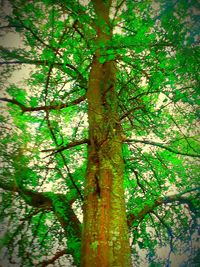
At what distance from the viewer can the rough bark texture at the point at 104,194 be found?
288 centimetres

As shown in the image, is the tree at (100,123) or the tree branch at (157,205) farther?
the tree branch at (157,205)

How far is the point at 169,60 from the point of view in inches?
167

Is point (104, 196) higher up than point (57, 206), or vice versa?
point (57, 206)

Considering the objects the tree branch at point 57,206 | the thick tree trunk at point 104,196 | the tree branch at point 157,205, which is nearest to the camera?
the thick tree trunk at point 104,196

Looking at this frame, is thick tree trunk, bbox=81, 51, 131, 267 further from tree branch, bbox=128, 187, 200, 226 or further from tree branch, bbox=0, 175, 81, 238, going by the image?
tree branch, bbox=0, 175, 81, 238

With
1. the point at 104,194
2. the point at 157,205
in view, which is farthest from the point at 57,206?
the point at 104,194

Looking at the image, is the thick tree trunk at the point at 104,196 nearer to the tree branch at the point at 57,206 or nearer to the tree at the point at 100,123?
the tree at the point at 100,123

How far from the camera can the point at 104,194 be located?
329cm

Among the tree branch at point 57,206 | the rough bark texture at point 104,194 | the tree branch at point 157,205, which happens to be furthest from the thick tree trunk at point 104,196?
the tree branch at point 57,206

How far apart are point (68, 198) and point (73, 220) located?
20.3 inches

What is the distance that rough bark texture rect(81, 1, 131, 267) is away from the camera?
2.88m

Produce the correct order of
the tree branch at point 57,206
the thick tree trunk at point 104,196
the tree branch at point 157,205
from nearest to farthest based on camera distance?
the thick tree trunk at point 104,196
the tree branch at point 157,205
the tree branch at point 57,206

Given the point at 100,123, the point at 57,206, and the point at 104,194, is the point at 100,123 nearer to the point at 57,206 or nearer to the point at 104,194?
the point at 104,194

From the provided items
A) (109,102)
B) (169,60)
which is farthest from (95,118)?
(169,60)
